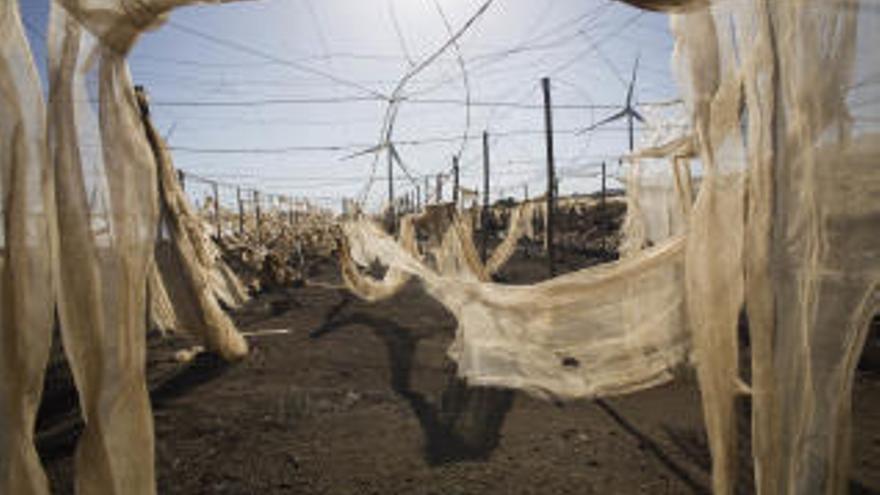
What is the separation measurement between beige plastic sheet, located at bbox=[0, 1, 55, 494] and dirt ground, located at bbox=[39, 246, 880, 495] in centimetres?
166

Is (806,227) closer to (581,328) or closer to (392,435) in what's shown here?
(581,328)

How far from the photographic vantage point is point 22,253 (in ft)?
5.57

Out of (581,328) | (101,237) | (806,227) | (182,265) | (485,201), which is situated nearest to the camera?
(806,227)

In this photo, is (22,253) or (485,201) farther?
(485,201)

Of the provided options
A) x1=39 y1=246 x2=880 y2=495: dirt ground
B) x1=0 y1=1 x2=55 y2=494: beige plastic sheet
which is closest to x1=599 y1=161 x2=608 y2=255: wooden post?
x1=39 y1=246 x2=880 y2=495: dirt ground

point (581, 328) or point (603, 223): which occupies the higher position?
point (603, 223)

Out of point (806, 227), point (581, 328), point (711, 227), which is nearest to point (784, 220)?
point (806, 227)

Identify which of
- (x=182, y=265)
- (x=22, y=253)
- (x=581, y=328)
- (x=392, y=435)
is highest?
A: (x=22, y=253)

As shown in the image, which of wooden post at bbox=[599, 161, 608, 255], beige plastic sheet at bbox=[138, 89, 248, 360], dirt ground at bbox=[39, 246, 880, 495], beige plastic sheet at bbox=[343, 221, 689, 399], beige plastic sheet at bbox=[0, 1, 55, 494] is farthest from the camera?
wooden post at bbox=[599, 161, 608, 255]

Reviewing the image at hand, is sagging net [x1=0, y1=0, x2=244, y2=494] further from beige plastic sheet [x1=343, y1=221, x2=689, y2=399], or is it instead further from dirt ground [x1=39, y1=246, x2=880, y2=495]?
beige plastic sheet [x1=343, y1=221, x2=689, y2=399]

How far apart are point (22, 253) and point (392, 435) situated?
9.18 feet

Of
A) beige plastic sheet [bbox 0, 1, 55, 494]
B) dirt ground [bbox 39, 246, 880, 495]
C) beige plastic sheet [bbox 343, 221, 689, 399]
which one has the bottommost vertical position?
dirt ground [bbox 39, 246, 880, 495]

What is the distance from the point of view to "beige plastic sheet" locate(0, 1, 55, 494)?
163 cm

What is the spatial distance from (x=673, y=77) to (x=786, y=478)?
1441mm
